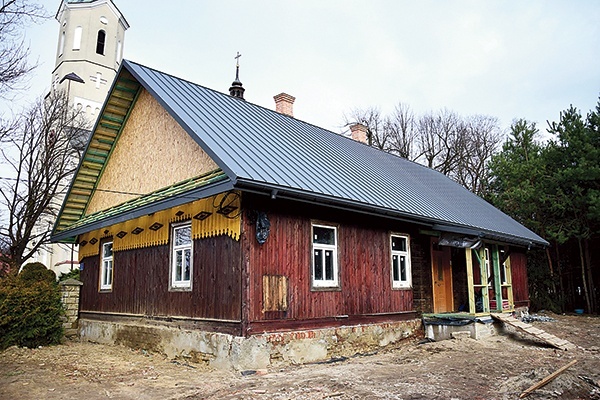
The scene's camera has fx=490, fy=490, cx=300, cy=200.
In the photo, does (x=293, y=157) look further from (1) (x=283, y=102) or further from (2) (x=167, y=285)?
(1) (x=283, y=102)

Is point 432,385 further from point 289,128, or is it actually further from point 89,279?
point 89,279

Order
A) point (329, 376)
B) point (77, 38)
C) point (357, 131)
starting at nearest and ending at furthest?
point (329, 376) → point (357, 131) → point (77, 38)

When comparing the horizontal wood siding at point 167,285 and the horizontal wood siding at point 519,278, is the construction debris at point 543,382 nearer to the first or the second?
the horizontal wood siding at point 167,285

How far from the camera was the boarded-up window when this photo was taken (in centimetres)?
920

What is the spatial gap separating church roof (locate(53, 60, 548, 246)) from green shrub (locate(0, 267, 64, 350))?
2.36 metres

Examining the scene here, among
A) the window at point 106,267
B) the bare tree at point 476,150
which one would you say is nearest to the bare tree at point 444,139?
the bare tree at point 476,150

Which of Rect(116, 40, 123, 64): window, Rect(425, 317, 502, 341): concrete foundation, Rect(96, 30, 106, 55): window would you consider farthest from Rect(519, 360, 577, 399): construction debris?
Rect(116, 40, 123, 64): window

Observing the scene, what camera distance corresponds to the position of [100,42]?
38031mm

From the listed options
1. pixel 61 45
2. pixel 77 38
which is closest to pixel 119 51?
pixel 77 38

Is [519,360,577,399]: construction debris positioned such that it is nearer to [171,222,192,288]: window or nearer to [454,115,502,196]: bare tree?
[171,222,192,288]: window

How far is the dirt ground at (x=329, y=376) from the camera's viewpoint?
283 inches

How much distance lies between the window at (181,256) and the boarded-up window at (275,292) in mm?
2050

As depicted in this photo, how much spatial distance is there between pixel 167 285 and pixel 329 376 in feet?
15.2

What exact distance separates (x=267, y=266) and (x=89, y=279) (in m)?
8.26
